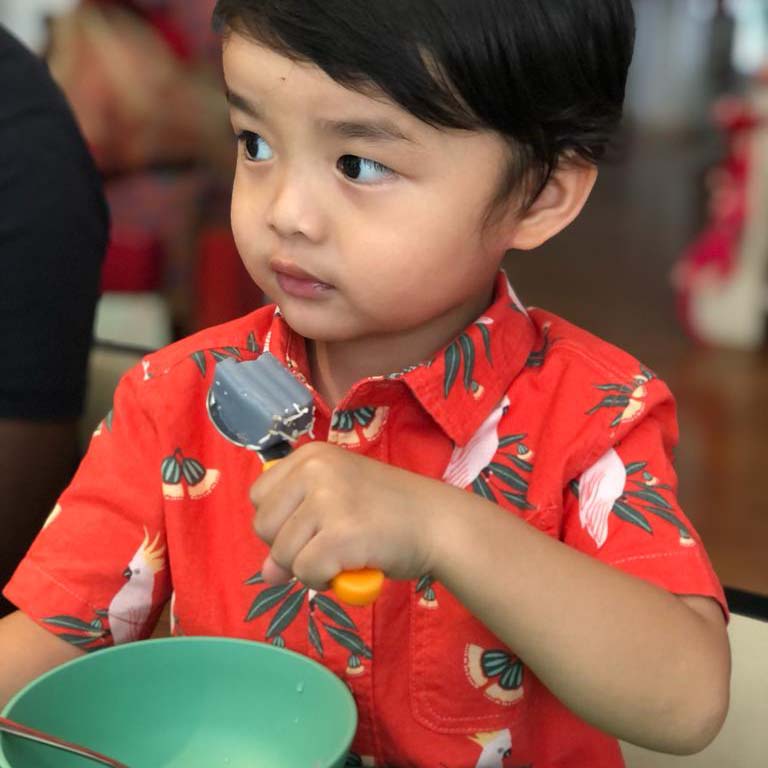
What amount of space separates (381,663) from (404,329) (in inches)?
8.8

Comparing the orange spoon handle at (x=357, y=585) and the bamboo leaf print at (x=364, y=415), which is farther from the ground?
the orange spoon handle at (x=357, y=585)

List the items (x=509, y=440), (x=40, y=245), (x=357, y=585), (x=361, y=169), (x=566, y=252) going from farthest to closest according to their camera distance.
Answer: (x=566, y=252)
(x=40, y=245)
(x=509, y=440)
(x=361, y=169)
(x=357, y=585)

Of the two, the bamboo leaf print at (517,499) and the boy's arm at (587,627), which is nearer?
the boy's arm at (587,627)

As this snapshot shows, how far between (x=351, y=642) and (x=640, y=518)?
209mm

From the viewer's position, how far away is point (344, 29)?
29.2 inches

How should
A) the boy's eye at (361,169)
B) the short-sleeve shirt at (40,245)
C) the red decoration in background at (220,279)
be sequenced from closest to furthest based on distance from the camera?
1. the boy's eye at (361,169)
2. the short-sleeve shirt at (40,245)
3. the red decoration in background at (220,279)

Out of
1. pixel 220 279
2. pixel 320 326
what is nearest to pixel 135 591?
pixel 320 326

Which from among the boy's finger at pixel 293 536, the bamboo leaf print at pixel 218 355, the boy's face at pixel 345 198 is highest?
the boy's face at pixel 345 198

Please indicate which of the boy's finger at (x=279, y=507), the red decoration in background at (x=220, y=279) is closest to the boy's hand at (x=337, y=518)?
the boy's finger at (x=279, y=507)

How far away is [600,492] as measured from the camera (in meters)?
0.83

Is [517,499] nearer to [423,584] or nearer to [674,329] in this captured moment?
[423,584]

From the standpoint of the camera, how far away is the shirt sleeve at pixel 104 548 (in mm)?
893

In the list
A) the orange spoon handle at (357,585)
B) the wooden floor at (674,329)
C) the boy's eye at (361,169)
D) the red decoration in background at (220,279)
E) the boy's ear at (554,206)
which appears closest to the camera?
the orange spoon handle at (357,585)

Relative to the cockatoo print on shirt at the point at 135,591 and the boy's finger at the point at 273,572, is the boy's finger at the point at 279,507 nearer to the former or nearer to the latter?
the boy's finger at the point at 273,572
